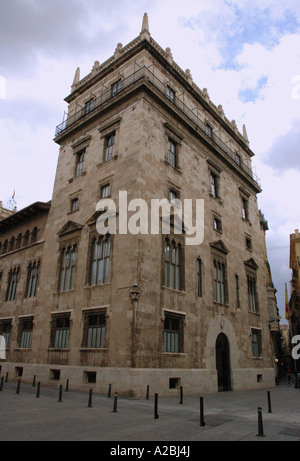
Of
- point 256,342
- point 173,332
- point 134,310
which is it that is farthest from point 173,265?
point 256,342

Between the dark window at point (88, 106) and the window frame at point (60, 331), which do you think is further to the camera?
the dark window at point (88, 106)

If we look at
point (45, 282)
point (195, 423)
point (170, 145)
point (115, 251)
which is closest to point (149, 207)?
point (115, 251)

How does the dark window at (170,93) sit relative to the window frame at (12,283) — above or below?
above

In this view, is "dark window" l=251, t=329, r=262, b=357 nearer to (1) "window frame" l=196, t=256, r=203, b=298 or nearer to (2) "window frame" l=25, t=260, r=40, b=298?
(1) "window frame" l=196, t=256, r=203, b=298

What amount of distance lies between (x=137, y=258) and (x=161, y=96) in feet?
39.7

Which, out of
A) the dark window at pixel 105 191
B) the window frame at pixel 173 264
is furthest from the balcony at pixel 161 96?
the window frame at pixel 173 264

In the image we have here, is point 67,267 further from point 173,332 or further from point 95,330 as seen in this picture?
point 173,332

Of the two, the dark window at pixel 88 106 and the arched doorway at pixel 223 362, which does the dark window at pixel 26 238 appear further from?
the arched doorway at pixel 223 362

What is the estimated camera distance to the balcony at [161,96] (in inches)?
901

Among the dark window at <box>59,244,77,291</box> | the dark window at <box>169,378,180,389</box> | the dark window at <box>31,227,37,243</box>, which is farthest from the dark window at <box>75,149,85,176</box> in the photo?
the dark window at <box>169,378,180,389</box>

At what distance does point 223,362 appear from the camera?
23.1 meters

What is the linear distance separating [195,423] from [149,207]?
12.1 meters

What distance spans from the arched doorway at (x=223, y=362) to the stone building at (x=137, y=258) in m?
0.12
